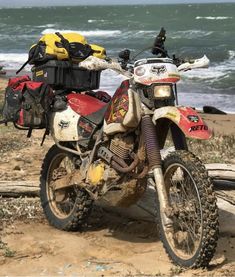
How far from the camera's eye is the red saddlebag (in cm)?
497

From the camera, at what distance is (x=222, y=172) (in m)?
5.53

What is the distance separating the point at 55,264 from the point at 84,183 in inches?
29.8

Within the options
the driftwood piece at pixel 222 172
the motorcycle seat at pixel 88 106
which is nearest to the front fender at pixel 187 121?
the motorcycle seat at pixel 88 106

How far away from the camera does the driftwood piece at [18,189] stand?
19.0ft

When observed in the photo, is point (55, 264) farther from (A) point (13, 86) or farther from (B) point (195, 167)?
(A) point (13, 86)

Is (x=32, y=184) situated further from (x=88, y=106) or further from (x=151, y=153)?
(x=151, y=153)

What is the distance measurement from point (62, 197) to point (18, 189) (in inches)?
27.7

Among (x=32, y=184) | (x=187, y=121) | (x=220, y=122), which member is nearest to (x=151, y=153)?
(x=187, y=121)

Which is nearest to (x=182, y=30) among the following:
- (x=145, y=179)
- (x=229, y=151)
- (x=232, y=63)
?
(x=232, y=63)

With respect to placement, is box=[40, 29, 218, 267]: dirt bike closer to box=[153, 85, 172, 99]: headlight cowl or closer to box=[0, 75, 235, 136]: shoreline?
box=[153, 85, 172, 99]: headlight cowl

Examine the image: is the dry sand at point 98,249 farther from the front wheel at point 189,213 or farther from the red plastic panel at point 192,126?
the red plastic panel at point 192,126

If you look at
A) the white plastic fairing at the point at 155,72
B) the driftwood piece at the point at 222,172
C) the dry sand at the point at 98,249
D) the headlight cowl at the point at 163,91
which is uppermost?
the white plastic fairing at the point at 155,72

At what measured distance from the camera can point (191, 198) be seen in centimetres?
405

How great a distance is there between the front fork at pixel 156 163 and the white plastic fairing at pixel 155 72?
283 millimetres
